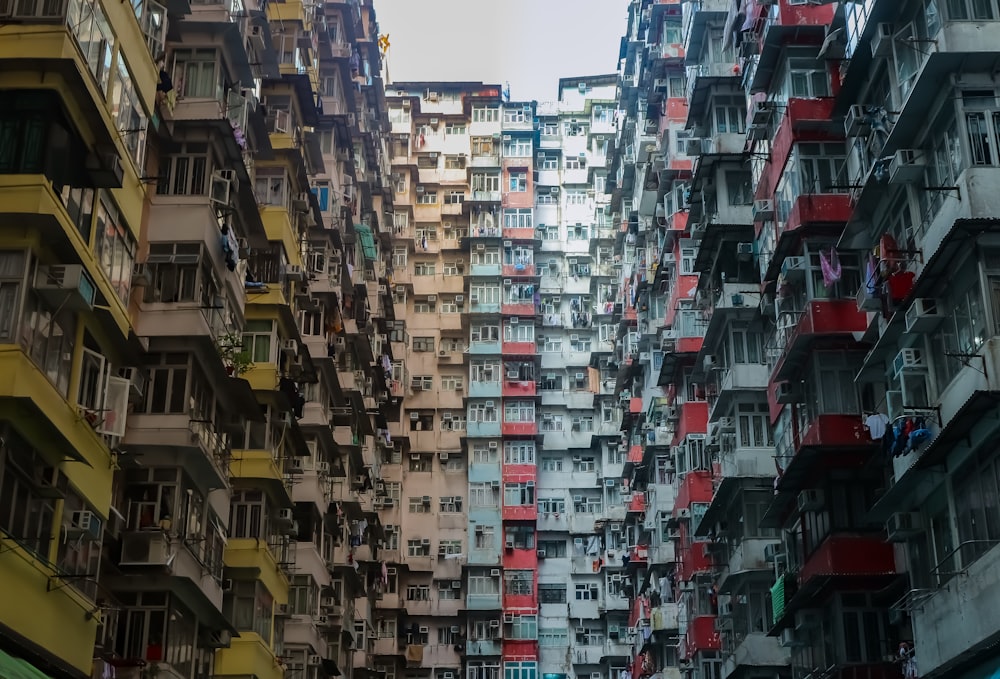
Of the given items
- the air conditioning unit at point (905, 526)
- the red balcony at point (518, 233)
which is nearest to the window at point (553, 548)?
the red balcony at point (518, 233)

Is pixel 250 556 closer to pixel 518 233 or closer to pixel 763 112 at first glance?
pixel 763 112

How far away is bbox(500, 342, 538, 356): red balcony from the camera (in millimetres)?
62781

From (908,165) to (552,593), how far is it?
42.1 meters

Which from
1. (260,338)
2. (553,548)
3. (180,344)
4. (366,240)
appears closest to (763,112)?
(260,338)

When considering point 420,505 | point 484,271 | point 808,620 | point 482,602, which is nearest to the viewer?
point 808,620

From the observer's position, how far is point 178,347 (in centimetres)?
2444

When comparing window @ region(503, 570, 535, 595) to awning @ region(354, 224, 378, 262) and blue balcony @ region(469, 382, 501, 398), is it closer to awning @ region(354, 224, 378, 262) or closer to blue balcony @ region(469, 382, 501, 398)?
blue balcony @ region(469, 382, 501, 398)

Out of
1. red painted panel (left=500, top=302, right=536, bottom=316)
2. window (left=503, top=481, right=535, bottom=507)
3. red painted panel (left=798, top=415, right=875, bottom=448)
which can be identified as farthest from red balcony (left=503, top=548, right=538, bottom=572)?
red painted panel (left=798, top=415, right=875, bottom=448)

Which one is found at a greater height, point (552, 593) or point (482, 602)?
point (552, 593)

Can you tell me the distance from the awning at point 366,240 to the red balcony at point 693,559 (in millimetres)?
15488

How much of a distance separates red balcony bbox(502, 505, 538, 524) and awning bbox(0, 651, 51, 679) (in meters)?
44.5

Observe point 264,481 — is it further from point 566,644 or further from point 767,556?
point 566,644

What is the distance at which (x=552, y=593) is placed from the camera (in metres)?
60.8

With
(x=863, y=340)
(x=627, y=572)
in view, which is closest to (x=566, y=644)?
(x=627, y=572)
